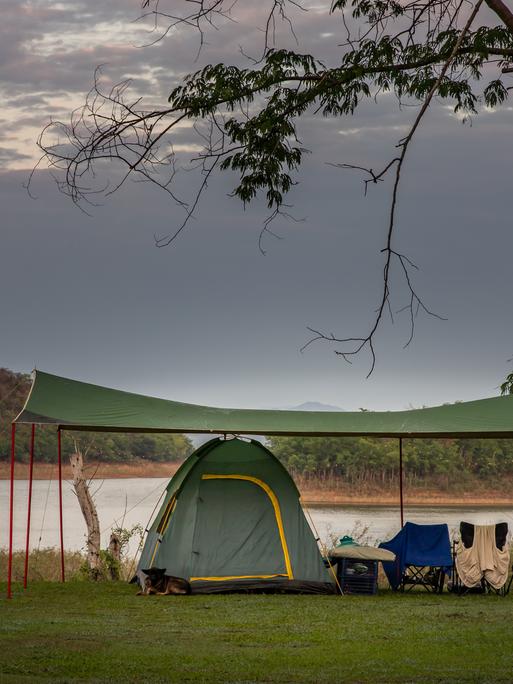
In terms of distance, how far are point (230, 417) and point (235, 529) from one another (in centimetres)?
90

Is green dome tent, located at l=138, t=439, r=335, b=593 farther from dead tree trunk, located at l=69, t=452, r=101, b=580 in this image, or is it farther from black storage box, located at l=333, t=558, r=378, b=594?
dead tree trunk, located at l=69, t=452, r=101, b=580

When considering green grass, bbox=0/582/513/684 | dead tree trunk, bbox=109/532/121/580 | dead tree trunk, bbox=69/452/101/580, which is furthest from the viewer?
dead tree trunk, bbox=69/452/101/580

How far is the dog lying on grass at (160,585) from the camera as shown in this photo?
323 inches

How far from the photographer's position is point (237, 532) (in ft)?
28.1

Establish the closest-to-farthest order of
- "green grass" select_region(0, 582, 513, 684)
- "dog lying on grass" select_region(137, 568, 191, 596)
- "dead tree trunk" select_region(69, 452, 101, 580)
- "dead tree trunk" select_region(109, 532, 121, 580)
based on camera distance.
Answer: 1. "green grass" select_region(0, 582, 513, 684)
2. "dog lying on grass" select_region(137, 568, 191, 596)
3. "dead tree trunk" select_region(109, 532, 121, 580)
4. "dead tree trunk" select_region(69, 452, 101, 580)

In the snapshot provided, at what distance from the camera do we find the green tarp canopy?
8086 millimetres

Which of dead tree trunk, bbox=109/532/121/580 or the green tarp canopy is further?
dead tree trunk, bbox=109/532/121/580

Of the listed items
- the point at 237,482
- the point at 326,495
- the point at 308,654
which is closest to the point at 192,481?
the point at 237,482

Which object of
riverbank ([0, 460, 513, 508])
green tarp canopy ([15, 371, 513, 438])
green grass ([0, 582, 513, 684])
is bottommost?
green grass ([0, 582, 513, 684])

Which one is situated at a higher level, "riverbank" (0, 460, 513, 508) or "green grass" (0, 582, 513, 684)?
"riverbank" (0, 460, 513, 508)

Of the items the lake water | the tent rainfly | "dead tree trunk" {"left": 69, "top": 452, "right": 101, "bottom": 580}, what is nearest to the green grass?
the tent rainfly

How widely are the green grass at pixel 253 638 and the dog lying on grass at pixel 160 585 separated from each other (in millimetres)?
164

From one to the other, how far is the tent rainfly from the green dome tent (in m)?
0.50

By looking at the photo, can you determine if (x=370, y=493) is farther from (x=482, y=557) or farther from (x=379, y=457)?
(x=482, y=557)
